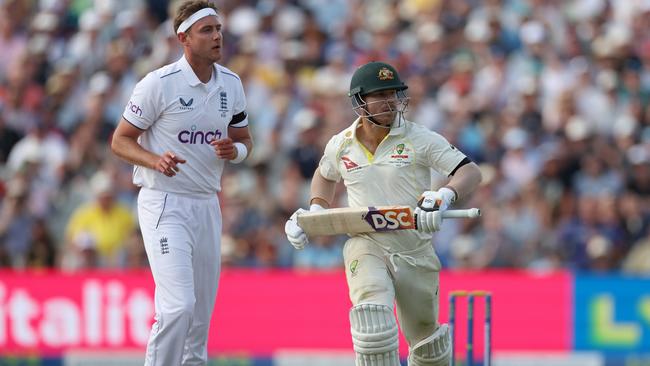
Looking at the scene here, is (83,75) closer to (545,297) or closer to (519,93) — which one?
(519,93)

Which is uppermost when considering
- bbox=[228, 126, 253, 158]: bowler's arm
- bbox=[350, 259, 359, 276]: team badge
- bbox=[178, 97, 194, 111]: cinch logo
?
bbox=[178, 97, 194, 111]: cinch logo

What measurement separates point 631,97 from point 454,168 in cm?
715

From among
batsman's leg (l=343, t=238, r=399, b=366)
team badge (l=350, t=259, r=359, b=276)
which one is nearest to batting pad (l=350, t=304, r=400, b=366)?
batsman's leg (l=343, t=238, r=399, b=366)

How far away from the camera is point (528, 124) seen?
1442 centimetres

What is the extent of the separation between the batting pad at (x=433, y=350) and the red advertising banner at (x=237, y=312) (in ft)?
14.1

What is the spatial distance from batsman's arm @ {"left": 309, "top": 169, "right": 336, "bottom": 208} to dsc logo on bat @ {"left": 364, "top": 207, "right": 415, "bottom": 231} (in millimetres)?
513

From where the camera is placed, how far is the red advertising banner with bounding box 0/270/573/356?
12.6 meters

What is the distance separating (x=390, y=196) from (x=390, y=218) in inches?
10.5

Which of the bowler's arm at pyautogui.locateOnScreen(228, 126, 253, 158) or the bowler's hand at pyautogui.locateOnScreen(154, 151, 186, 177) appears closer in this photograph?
the bowler's hand at pyautogui.locateOnScreen(154, 151, 186, 177)

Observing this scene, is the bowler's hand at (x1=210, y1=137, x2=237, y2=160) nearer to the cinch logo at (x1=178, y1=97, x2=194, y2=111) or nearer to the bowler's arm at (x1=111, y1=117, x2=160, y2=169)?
the cinch logo at (x1=178, y1=97, x2=194, y2=111)

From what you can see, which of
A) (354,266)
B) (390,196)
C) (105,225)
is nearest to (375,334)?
(354,266)

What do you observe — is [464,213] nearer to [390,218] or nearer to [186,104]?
[390,218]

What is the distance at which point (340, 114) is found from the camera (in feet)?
47.4

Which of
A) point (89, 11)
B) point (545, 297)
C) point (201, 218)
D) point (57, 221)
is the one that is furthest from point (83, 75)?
point (201, 218)
